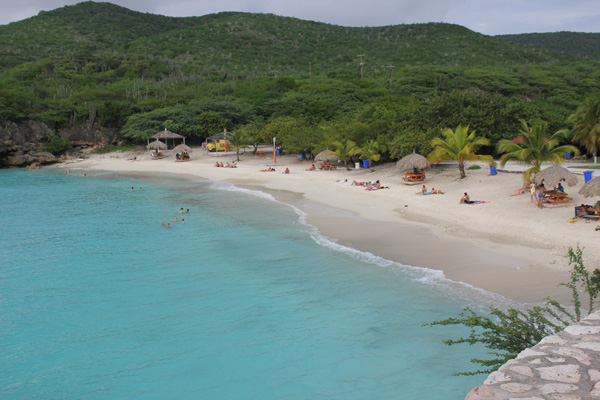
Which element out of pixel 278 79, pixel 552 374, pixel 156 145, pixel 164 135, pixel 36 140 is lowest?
pixel 552 374

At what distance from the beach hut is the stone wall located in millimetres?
20892

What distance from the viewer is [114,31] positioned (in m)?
113

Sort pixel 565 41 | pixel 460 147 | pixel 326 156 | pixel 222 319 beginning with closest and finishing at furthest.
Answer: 1. pixel 222 319
2. pixel 460 147
3. pixel 326 156
4. pixel 565 41

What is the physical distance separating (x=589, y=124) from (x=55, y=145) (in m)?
49.3

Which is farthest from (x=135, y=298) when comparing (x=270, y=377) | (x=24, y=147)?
(x=24, y=147)

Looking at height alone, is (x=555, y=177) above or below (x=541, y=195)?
above

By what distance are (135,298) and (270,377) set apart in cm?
525

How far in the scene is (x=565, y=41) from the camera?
12506 cm

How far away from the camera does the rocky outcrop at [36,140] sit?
49.4 meters

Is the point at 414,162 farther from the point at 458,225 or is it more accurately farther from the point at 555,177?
the point at 555,177

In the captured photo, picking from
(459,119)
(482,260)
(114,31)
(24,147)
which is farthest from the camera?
(114,31)

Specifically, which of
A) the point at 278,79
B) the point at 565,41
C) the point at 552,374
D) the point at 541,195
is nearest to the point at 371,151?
the point at 541,195

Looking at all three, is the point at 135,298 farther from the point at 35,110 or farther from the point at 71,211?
the point at 35,110

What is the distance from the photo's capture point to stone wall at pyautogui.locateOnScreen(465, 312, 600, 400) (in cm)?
374
